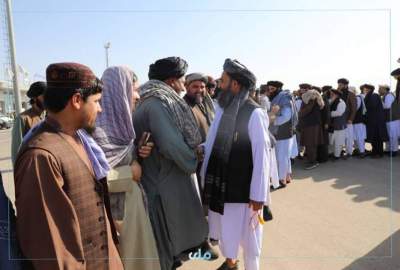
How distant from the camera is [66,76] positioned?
1449 mm

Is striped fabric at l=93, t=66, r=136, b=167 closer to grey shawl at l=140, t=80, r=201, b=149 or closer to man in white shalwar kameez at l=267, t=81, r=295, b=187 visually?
grey shawl at l=140, t=80, r=201, b=149

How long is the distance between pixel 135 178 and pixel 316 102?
20.0ft

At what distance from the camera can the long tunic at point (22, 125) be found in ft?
9.96

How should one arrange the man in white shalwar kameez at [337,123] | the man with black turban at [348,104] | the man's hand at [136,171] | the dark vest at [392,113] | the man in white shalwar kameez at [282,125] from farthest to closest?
the dark vest at [392,113], the man with black turban at [348,104], the man in white shalwar kameez at [337,123], the man in white shalwar kameez at [282,125], the man's hand at [136,171]

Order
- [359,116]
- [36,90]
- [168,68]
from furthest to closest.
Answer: [359,116], [36,90], [168,68]

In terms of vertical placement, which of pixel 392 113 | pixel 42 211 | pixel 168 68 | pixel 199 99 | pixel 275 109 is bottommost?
pixel 392 113

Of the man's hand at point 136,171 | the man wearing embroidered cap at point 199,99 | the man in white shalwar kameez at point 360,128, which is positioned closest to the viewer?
the man's hand at point 136,171

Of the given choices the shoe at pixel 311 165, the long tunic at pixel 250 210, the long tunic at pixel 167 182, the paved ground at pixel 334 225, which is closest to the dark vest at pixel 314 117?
the shoe at pixel 311 165

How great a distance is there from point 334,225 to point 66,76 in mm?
3788

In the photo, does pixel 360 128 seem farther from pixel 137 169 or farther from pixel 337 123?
pixel 137 169

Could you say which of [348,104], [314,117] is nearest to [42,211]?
[314,117]

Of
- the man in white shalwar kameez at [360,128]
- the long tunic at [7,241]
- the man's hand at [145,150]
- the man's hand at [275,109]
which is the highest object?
the man's hand at [275,109]

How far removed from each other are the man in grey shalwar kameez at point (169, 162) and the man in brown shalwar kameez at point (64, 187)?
0.66 metres

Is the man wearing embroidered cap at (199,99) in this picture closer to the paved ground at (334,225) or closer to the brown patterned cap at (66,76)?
the paved ground at (334,225)
